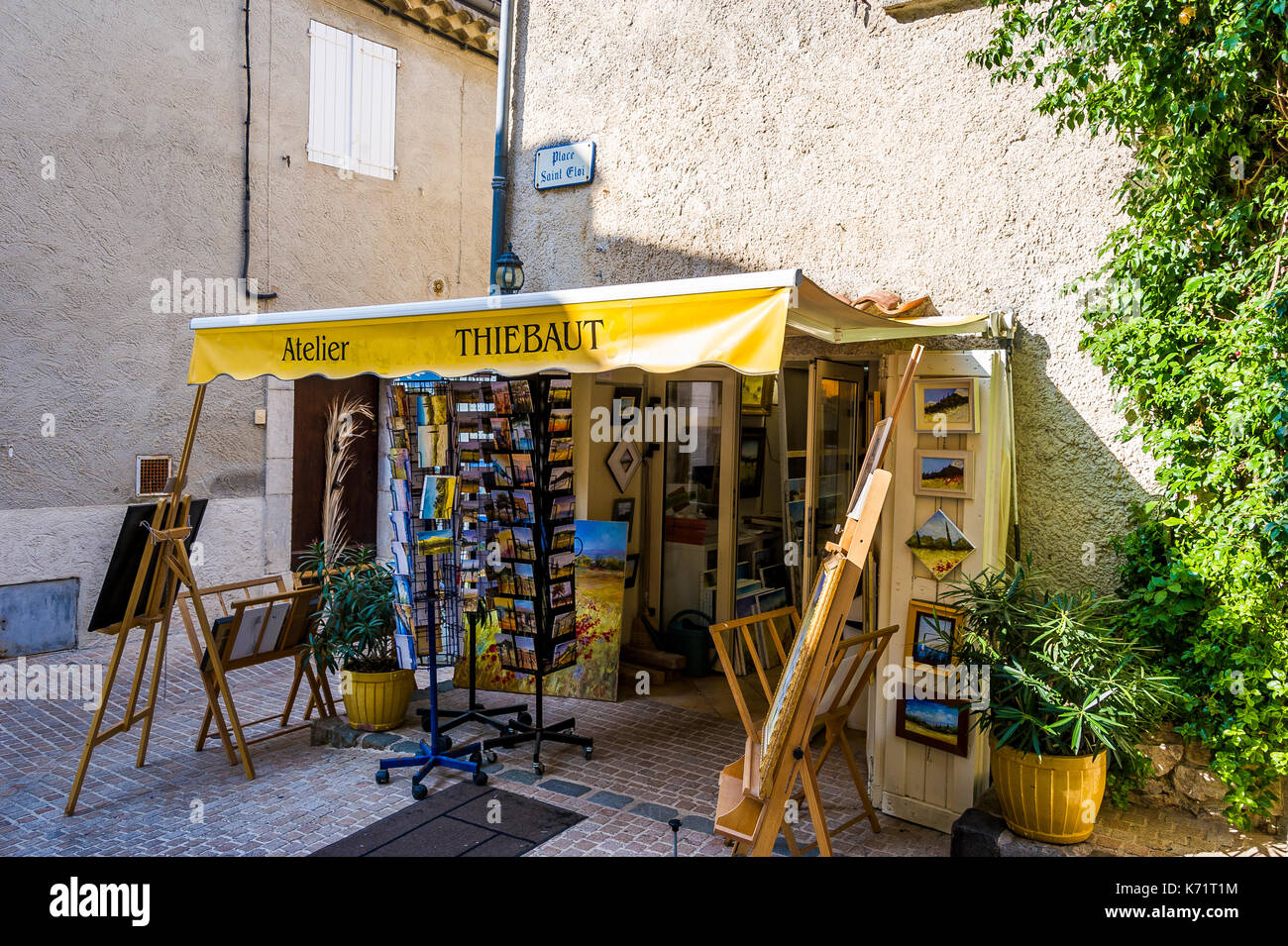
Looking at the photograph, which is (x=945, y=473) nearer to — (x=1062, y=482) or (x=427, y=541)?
(x=1062, y=482)

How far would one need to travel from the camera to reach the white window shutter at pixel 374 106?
10758mm

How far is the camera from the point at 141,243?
8.69 metres

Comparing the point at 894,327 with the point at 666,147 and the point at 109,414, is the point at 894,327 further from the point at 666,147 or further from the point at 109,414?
the point at 109,414

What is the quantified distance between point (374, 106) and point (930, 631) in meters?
9.24

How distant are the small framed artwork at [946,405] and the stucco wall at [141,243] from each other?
7.15 metres

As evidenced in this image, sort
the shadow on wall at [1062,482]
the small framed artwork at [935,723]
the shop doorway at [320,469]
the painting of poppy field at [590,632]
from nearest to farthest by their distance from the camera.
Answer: the small framed artwork at [935,723] < the shadow on wall at [1062,482] < the painting of poppy field at [590,632] < the shop doorway at [320,469]

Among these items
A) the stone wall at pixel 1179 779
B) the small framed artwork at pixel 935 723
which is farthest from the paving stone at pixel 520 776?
the stone wall at pixel 1179 779

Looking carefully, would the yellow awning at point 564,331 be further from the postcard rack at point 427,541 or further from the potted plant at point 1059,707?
the potted plant at point 1059,707

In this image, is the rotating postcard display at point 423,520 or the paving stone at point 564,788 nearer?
the paving stone at point 564,788

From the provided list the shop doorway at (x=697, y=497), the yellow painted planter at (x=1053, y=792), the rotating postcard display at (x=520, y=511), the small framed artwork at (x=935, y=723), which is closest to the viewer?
the yellow painted planter at (x=1053, y=792)

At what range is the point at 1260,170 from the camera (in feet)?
13.9

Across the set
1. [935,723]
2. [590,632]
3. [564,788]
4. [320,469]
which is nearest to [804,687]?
[935,723]

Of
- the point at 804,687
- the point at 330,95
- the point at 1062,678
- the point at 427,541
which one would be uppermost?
the point at 330,95
